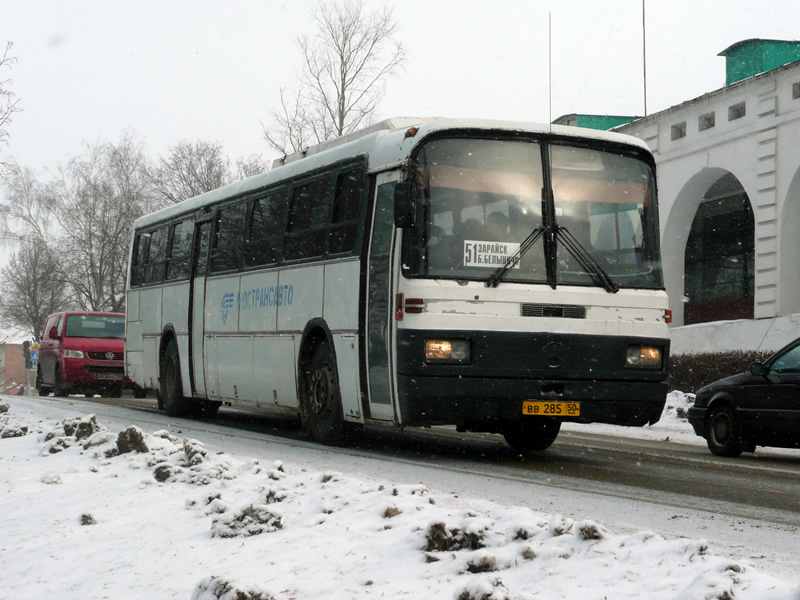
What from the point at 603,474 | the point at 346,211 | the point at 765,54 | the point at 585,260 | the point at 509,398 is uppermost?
the point at 765,54

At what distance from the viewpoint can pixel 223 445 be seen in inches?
483

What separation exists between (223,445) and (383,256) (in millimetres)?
2930

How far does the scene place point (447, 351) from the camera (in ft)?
33.6

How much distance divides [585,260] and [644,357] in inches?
42.6

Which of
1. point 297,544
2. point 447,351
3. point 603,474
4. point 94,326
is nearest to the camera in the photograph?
point 297,544

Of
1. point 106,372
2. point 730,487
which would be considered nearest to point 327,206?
point 730,487

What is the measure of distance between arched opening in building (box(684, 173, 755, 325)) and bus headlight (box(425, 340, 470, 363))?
24.6 meters

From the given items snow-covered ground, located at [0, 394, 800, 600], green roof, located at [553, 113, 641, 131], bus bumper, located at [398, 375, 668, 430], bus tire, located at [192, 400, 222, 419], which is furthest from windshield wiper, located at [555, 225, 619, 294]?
green roof, located at [553, 113, 641, 131]

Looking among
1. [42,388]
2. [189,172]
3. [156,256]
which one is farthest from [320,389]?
[189,172]

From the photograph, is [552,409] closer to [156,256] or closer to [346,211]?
[346,211]

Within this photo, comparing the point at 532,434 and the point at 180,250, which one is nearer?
the point at 532,434

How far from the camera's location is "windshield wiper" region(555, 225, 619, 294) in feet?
35.0

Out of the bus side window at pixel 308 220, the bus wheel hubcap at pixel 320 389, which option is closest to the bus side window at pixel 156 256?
the bus side window at pixel 308 220

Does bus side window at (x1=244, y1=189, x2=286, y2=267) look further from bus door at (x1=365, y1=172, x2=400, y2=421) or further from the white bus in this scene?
bus door at (x1=365, y1=172, x2=400, y2=421)
